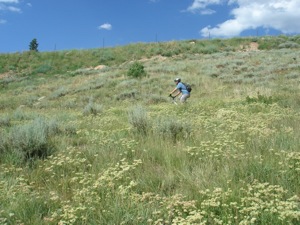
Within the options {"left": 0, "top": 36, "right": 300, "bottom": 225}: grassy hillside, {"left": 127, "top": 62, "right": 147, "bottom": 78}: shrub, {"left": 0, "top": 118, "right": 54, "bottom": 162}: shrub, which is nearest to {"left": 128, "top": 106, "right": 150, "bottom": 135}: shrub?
{"left": 0, "top": 36, "right": 300, "bottom": 225}: grassy hillside

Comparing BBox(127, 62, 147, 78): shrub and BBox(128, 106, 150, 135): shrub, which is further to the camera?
BBox(127, 62, 147, 78): shrub

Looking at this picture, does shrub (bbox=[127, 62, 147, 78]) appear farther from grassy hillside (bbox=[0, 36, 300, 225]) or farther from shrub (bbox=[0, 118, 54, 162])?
shrub (bbox=[0, 118, 54, 162])

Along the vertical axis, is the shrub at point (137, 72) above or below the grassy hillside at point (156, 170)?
above

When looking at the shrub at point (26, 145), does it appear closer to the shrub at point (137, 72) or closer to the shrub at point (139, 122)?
the shrub at point (139, 122)

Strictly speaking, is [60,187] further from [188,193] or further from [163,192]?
[188,193]

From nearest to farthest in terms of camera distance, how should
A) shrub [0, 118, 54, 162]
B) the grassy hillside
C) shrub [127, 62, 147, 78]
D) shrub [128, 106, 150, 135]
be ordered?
the grassy hillside, shrub [0, 118, 54, 162], shrub [128, 106, 150, 135], shrub [127, 62, 147, 78]

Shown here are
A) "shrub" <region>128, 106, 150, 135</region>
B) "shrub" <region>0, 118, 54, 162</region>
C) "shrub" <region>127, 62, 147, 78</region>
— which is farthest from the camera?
"shrub" <region>127, 62, 147, 78</region>

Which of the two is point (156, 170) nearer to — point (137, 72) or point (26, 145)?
point (26, 145)

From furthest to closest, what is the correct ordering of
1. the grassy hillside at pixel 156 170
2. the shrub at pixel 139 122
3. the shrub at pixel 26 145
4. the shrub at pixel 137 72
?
the shrub at pixel 137 72 < the shrub at pixel 139 122 < the shrub at pixel 26 145 < the grassy hillside at pixel 156 170

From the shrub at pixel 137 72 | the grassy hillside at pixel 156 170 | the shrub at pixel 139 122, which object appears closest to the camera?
the grassy hillside at pixel 156 170

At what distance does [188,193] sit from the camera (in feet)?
13.0

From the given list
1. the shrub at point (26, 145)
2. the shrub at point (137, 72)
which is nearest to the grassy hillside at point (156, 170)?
the shrub at point (26, 145)

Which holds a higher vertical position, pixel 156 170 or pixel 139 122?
pixel 139 122

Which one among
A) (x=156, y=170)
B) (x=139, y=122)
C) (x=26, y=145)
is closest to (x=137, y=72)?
(x=139, y=122)
